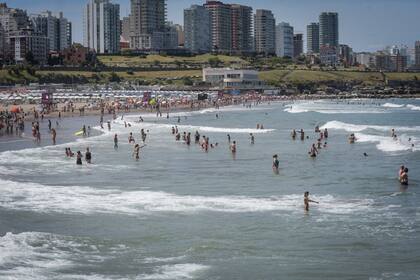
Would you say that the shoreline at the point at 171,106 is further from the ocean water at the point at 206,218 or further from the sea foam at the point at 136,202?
the sea foam at the point at 136,202

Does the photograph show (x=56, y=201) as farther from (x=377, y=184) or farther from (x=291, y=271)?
(x=377, y=184)

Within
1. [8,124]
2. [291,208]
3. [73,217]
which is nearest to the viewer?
[73,217]

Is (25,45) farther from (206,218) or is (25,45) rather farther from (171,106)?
(206,218)

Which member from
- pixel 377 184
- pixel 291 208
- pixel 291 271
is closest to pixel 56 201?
pixel 291 208

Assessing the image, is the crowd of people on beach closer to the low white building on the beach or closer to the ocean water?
the ocean water

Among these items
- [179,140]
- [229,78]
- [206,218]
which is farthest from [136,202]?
[229,78]

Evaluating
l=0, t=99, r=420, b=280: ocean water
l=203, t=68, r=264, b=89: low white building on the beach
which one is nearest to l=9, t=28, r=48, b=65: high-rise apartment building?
l=203, t=68, r=264, b=89: low white building on the beach
